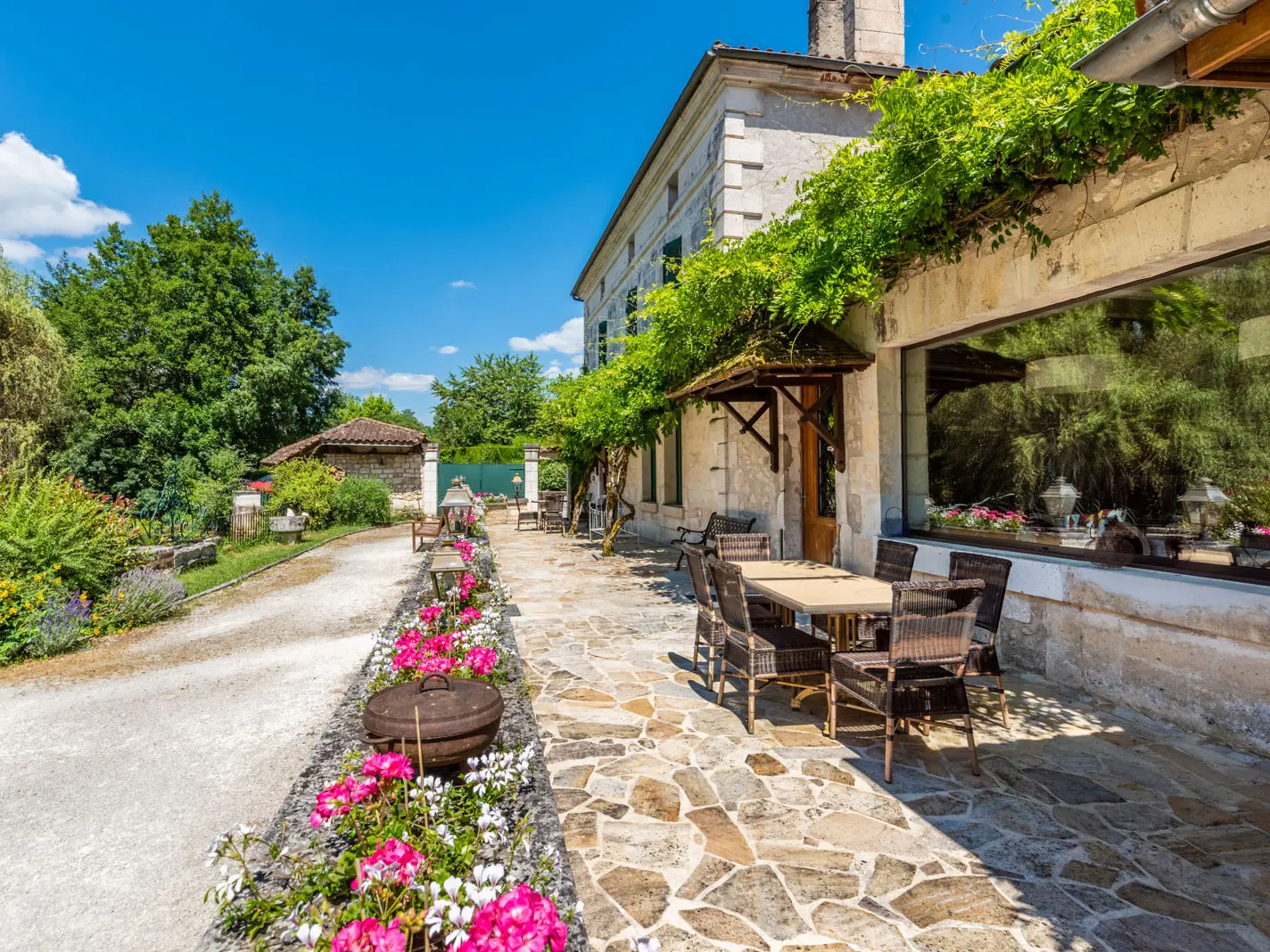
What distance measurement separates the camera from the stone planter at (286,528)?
15.2 m

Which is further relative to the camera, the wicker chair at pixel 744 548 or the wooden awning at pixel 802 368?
the wooden awning at pixel 802 368

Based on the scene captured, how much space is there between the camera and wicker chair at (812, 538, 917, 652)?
13.5 ft

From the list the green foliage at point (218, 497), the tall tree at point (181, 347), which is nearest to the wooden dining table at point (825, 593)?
the green foliage at point (218, 497)

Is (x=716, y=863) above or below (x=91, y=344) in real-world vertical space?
below

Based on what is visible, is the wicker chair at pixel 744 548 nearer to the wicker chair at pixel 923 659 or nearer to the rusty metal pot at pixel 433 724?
the wicker chair at pixel 923 659

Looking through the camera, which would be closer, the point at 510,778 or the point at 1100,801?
the point at 510,778

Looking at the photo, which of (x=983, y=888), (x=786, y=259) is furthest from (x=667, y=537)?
(x=983, y=888)

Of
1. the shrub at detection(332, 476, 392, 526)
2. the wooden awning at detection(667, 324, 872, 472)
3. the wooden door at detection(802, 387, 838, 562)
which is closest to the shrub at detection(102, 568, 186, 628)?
the wooden awning at detection(667, 324, 872, 472)

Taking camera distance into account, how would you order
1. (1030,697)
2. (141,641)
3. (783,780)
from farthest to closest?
1. (141,641)
2. (1030,697)
3. (783,780)

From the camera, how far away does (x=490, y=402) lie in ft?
130

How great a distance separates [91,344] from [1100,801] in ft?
104

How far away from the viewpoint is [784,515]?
8.20 meters

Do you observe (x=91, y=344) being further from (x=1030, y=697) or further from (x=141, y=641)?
(x=1030, y=697)

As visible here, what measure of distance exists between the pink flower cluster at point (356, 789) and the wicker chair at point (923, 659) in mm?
2191
